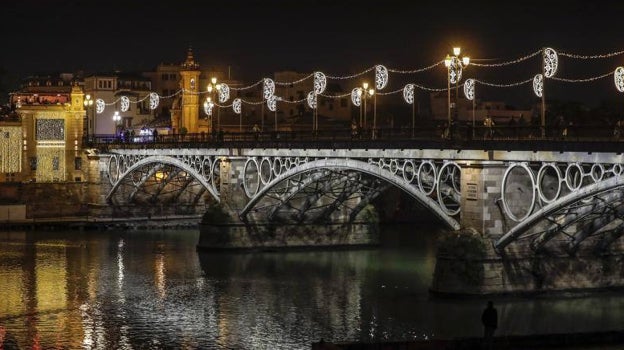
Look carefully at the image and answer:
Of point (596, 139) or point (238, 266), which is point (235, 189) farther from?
point (596, 139)

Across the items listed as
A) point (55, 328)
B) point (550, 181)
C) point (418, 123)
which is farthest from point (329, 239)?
point (418, 123)

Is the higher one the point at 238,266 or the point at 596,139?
the point at 596,139

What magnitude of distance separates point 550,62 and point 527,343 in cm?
1517

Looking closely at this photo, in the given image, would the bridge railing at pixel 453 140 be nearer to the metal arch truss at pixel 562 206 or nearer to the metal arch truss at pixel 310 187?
the metal arch truss at pixel 562 206

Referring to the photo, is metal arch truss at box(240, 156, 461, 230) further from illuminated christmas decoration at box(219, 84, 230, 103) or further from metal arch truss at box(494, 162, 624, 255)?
illuminated christmas decoration at box(219, 84, 230, 103)

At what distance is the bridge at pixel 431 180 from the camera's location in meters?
46.6

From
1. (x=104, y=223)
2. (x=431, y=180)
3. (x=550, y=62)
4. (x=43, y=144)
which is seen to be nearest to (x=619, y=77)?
(x=550, y=62)

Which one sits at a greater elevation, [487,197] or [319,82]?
[319,82]

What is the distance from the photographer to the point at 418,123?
11644cm

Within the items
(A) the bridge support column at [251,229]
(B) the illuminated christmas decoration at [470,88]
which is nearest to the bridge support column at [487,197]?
(B) the illuminated christmas decoration at [470,88]

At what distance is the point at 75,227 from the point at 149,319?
146 feet

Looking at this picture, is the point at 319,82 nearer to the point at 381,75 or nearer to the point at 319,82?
the point at 319,82

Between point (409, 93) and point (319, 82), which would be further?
point (319, 82)

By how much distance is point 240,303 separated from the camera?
52.8 meters
